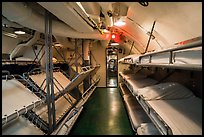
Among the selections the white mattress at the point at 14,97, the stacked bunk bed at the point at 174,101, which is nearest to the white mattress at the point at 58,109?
the white mattress at the point at 14,97

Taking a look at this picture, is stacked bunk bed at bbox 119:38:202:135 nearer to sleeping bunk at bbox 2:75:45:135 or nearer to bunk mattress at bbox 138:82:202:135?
bunk mattress at bbox 138:82:202:135

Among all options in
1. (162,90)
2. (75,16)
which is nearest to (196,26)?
(162,90)

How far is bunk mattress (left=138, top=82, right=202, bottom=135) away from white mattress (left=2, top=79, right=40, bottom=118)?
59.8 inches

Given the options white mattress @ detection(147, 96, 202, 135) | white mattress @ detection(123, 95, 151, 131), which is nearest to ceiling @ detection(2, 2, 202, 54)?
white mattress @ detection(147, 96, 202, 135)

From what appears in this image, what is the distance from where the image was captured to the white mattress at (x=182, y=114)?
4.18 ft

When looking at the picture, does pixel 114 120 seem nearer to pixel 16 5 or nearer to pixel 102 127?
pixel 102 127

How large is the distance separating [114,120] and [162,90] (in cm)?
198

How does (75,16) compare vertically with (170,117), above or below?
above

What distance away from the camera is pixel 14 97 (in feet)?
7.63

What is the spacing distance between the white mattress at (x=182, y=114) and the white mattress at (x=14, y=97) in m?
1.59

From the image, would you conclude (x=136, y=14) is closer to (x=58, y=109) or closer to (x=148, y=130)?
(x=148, y=130)

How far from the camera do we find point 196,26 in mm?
2006

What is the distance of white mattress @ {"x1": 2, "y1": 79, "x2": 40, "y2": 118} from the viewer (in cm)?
204

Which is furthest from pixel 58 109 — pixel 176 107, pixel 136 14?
pixel 176 107
